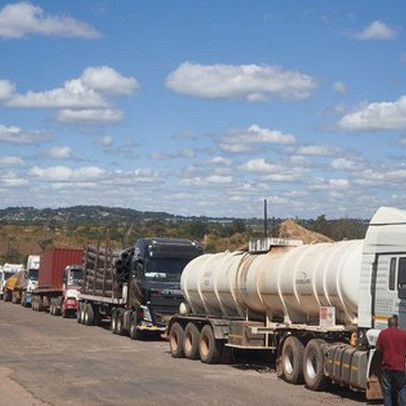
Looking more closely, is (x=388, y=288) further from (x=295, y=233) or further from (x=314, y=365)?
(x=295, y=233)

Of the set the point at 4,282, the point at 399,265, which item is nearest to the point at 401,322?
the point at 399,265

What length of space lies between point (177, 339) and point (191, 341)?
2.63 ft

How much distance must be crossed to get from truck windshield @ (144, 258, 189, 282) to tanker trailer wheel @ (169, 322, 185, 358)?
4.94 meters

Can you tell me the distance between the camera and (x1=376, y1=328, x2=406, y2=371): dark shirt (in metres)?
12.9

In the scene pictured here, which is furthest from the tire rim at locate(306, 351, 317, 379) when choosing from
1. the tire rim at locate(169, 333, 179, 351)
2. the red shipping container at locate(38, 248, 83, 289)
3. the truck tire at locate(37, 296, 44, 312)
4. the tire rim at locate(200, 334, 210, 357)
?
the truck tire at locate(37, 296, 44, 312)

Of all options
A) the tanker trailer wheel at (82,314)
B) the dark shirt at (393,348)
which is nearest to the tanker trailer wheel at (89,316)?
the tanker trailer wheel at (82,314)

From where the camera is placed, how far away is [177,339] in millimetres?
23828

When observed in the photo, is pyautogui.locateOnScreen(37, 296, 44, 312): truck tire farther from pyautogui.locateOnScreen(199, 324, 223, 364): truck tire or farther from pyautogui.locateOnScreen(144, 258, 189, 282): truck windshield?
pyautogui.locateOnScreen(199, 324, 223, 364): truck tire

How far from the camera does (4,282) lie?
68.6 meters

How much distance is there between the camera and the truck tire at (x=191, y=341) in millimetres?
22891

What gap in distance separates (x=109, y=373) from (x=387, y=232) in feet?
24.5

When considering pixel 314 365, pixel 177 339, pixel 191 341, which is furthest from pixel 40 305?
pixel 314 365

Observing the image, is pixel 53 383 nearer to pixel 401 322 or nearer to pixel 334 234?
pixel 401 322

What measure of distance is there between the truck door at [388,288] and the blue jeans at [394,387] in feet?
4.82
